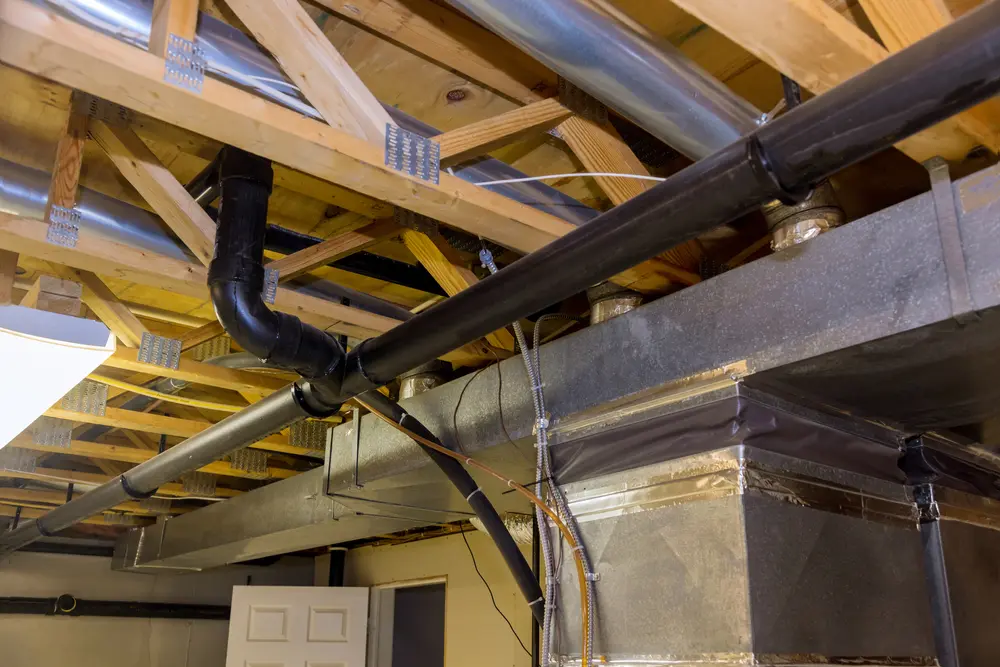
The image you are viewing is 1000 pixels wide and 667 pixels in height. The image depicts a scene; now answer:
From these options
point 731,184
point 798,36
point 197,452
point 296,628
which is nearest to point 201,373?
point 197,452

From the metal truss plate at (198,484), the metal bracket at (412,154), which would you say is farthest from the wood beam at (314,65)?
the metal truss plate at (198,484)

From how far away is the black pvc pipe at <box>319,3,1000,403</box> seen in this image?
3.34 ft

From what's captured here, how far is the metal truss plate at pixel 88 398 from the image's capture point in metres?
2.98

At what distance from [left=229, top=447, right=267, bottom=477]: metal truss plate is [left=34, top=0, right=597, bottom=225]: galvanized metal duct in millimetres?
2881

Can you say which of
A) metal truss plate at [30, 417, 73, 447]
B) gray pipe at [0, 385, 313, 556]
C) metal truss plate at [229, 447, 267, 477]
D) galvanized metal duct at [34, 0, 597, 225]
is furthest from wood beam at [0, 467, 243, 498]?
galvanized metal duct at [34, 0, 597, 225]

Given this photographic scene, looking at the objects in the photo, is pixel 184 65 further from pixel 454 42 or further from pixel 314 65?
pixel 454 42

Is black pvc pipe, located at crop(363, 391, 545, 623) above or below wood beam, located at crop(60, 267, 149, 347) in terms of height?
below

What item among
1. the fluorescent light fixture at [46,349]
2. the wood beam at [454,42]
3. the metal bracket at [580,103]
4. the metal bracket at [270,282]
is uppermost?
the wood beam at [454,42]

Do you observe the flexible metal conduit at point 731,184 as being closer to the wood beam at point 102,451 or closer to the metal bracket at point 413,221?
the metal bracket at point 413,221

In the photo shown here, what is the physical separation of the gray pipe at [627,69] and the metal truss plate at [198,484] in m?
3.87

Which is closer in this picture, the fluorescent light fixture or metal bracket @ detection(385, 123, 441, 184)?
metal bracket @ detection(385, 123, 441, 184)

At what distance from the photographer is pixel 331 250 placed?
2.13 m

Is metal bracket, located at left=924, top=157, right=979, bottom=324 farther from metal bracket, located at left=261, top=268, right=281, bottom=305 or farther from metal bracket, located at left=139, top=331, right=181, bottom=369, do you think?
metal bracket, located at left=139, top=331, right=181, bottom=369

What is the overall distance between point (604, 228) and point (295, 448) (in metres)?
2.61
